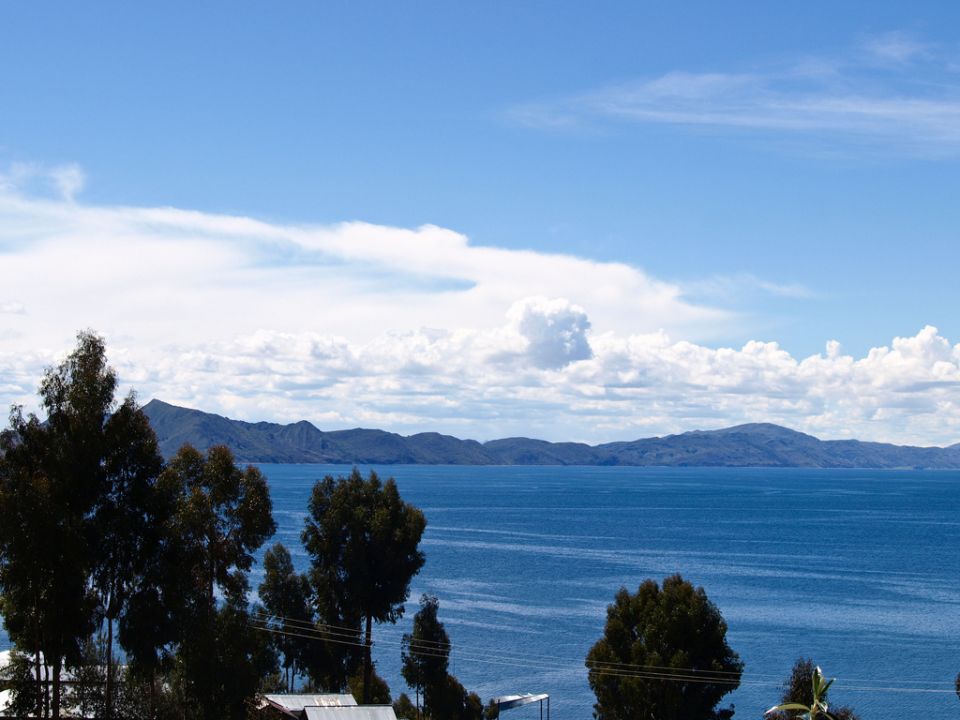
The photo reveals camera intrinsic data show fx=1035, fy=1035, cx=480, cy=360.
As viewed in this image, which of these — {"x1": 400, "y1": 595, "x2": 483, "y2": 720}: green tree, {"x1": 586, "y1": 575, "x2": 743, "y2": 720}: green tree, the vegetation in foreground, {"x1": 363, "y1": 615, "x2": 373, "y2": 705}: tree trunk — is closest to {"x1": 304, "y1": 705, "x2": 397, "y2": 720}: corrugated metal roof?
the vegetation in foreground

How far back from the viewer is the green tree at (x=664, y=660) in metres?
45.9

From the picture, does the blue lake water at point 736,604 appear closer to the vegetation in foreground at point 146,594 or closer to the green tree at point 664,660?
the green tree at point 664,660

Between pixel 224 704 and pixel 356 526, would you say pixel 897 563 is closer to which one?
pixel 356 526

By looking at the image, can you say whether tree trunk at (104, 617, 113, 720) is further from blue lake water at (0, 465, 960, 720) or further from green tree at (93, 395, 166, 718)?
blue lake water at (0, 465, 960, 720)

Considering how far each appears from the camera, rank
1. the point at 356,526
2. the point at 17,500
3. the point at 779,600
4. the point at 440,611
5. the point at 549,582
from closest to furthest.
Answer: the point at 17,500, the point at 356,526, the point at 440,611, the point at 779,600, the point at 549,582

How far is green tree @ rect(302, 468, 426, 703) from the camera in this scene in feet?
183

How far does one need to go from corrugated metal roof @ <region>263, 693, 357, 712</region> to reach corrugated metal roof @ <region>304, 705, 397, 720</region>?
1.54 meters

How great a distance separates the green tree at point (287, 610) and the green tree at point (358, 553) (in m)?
1.16

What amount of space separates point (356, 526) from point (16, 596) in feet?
78.8

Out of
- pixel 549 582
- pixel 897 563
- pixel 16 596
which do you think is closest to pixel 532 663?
pixel 549 582

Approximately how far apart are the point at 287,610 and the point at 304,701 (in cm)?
1430

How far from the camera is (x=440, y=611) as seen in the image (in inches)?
3829

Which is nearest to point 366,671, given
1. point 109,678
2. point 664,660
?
point 664,660

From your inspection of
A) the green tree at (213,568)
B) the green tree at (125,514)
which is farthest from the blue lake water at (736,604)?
the green tree at (125,514)
